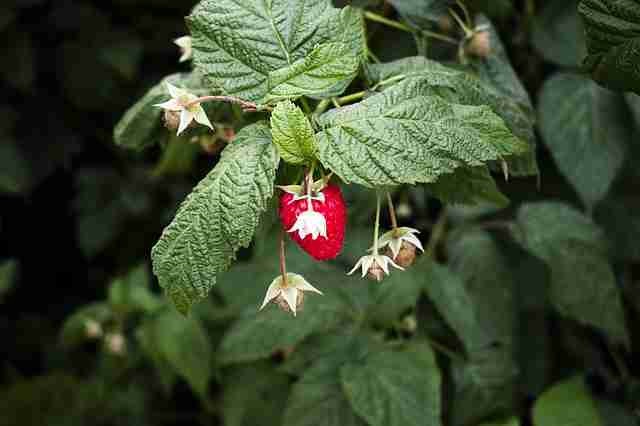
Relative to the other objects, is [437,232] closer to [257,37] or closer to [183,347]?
[183,347]

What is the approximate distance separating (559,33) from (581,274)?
405 mm

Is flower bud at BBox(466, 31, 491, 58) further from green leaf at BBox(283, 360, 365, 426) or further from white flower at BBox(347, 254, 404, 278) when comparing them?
green leaf at BBox(283, 360, 365, 426)

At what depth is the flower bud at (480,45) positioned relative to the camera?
96cm

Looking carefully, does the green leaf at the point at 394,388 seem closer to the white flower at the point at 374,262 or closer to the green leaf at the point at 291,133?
the white flower at the point at 374,262

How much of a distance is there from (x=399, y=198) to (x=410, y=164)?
0.79 m

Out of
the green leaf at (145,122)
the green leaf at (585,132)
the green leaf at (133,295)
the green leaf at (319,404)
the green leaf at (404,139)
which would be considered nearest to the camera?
the green leaf at (404,139)

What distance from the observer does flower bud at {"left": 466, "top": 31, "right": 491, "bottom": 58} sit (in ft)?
3.16

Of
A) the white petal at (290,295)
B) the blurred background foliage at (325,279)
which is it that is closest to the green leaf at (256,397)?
the blurred background foliage at (325,279)

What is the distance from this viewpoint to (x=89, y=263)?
86.6 inches

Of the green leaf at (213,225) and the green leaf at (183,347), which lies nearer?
the green leaf at (213,225)

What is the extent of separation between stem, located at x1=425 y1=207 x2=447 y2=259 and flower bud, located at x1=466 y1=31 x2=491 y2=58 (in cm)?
46

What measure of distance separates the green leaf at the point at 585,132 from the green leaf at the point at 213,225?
0.65 metres

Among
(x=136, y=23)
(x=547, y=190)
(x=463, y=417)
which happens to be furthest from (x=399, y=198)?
(x=136, y=23)

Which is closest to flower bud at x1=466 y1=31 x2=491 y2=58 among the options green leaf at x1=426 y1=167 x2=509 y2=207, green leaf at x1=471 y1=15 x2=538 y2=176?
green leaf at x1=471 y1=15 x2=538 y2=176
